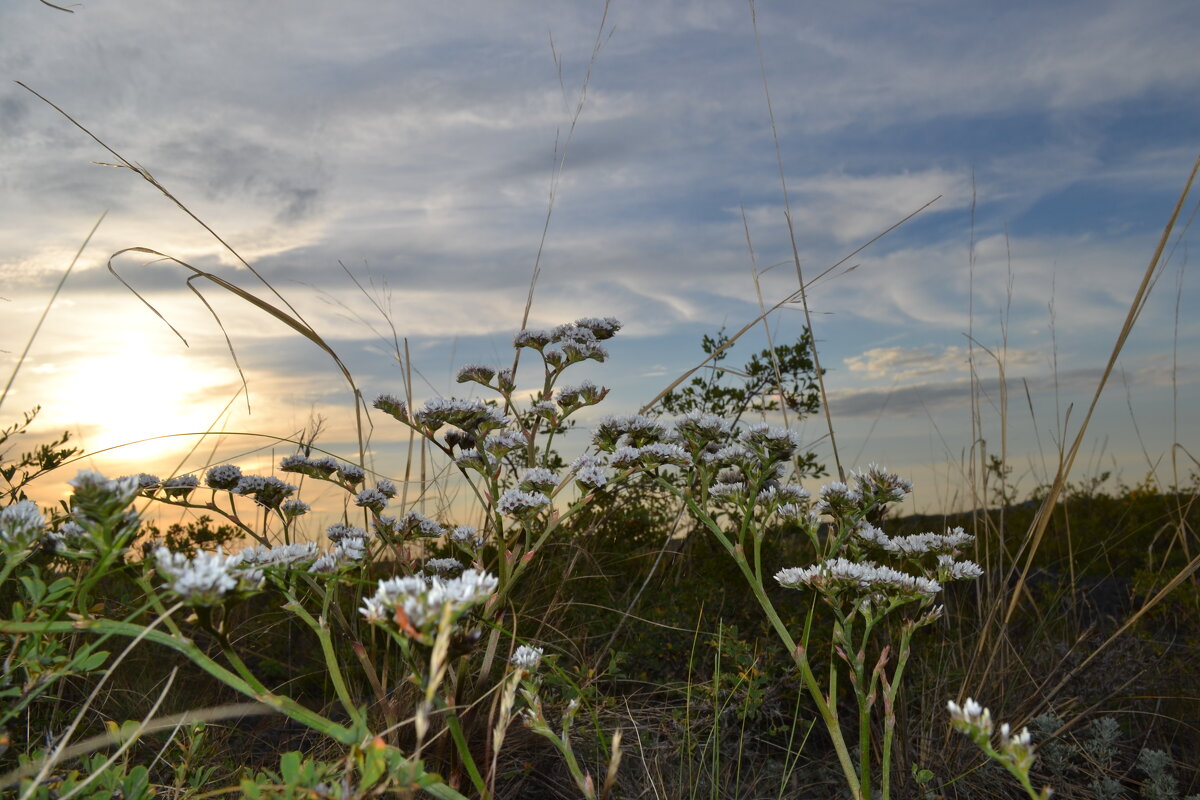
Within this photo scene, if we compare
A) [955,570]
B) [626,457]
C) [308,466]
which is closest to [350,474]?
[308,466]

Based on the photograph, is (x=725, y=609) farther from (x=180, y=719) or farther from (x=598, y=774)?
(x=180, y=719)

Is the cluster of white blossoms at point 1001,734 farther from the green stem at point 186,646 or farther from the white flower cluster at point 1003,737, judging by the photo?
the green stem at point 186,646

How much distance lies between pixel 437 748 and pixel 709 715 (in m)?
1.28

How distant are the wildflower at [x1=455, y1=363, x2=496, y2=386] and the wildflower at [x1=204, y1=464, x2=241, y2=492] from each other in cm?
102

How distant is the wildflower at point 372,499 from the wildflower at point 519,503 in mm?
750

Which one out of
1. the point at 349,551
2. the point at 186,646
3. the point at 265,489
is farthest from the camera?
the point at 265,489

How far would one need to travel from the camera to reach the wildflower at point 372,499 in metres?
3.37

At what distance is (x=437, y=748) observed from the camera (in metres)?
3.09

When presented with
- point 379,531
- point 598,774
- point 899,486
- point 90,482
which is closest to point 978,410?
point 899,486

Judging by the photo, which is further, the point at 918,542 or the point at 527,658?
the point at 918,542

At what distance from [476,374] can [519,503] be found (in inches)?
47.9

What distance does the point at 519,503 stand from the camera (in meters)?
2.84

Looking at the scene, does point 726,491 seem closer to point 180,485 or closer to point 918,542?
point 918,542

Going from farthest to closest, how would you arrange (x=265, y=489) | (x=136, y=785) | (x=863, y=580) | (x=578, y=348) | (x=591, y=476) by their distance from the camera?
(x=578, y=348) < (x=265, y=489) < (x=591, y=476) < (x=863, y=580) < (x=136, y=785)
